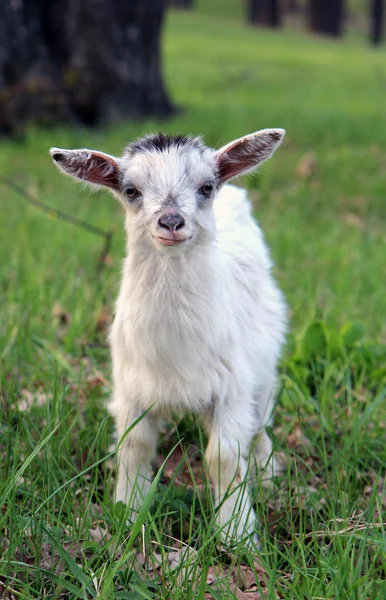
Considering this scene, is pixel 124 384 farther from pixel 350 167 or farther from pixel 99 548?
pixel 350 167

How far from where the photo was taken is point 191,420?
12.4 feet

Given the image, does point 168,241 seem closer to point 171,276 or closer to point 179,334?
point 171,276

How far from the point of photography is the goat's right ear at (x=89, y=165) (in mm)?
3111

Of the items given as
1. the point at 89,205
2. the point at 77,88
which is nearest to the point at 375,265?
the point at 89,205

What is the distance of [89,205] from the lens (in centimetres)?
762

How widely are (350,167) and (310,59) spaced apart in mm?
14030

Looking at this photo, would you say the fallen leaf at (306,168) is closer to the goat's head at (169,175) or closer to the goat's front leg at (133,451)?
the goat's head at (169,175)

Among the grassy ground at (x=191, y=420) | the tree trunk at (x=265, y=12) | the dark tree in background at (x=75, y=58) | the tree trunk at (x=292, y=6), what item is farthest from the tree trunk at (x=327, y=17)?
the grassy ground at (x=191, y=420)

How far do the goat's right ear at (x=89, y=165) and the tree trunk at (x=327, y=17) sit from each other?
36589 mm

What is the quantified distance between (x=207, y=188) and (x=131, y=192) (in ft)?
0.91

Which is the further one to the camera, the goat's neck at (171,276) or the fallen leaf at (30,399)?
the fallen leaf at (30,399)

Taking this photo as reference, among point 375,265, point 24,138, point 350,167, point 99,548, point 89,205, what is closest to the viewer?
point 99,548

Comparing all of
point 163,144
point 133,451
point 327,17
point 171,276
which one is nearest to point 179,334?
point 171,276

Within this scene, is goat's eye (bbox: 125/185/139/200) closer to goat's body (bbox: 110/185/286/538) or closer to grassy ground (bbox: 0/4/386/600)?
goat's body (bbox: 110/185/286/538)
